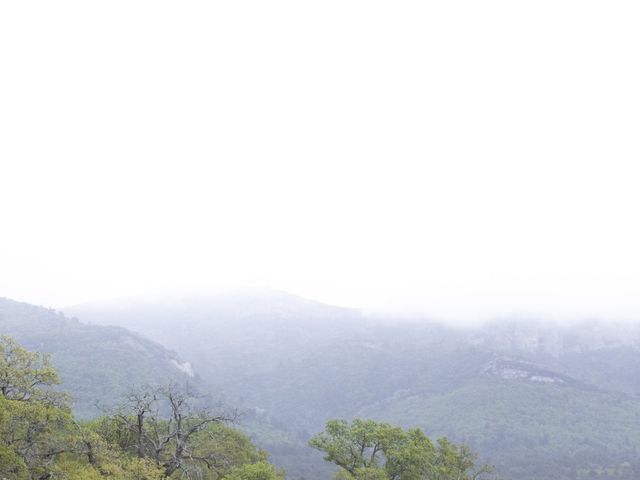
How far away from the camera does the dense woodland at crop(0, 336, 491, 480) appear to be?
3884 cm

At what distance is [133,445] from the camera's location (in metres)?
52.5

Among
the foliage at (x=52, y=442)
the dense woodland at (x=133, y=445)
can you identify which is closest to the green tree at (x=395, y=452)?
the dense woodland at (x=133, y=445)

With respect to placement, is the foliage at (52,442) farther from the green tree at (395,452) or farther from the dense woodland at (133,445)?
the green tree at (395,452)

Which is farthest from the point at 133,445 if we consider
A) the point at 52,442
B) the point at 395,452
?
the point at 395,452

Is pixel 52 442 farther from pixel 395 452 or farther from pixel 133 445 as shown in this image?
pixel 395 452

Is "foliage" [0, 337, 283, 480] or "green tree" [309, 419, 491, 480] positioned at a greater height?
"foliage" [0, 337, 283, 480]

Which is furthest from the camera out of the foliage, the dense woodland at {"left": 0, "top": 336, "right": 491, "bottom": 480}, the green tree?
the green tree

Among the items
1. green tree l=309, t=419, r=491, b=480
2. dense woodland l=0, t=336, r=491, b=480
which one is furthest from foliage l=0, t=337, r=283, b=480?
green tree l=309, t=419, r=491, b=480

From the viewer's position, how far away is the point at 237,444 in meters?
64.6

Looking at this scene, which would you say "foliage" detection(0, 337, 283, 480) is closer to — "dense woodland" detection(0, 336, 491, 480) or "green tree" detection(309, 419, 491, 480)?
"dense woodland" detection(0, 336, 491, 480)

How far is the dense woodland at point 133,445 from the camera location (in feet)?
127

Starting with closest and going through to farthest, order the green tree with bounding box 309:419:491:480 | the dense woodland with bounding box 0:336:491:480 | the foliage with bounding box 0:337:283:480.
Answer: the foliage with bounding box 0:337:283:480
the dense woodland with bounding box 0:336:491:480
the green tree with bounding box 309:419:491:480

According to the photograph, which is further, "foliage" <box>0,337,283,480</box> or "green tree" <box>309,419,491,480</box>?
"green tree" <box>309,419,491,480</box>

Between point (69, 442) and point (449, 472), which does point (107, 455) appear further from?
point (449, 472)
